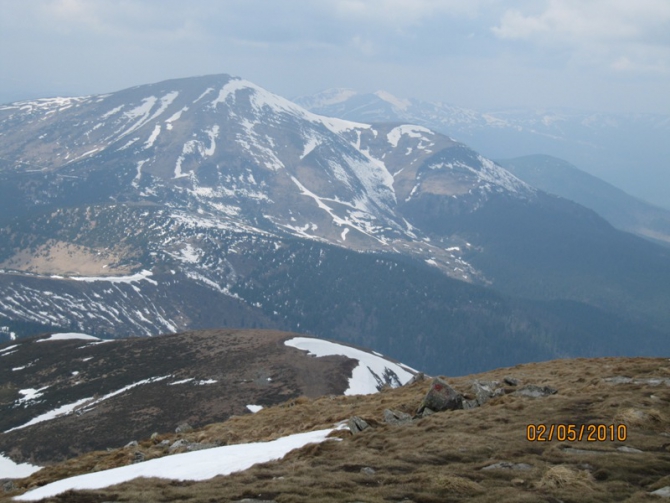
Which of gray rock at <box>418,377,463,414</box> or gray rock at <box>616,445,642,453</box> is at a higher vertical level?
gray rock at <box>616,445,642,453</box>

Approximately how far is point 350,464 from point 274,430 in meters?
17.4

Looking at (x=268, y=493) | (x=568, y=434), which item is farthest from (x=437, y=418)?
(x=268, y=493)

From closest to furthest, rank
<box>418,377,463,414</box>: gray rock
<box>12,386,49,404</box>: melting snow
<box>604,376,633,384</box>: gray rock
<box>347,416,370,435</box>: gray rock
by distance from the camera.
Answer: <box>347,416,370,435</box>: gray rock
<box>418,377,463,414</box>: gray rock
<box>604,376,633,384</box>: gray rock
<box>12,386,49,404</box>: melting snow

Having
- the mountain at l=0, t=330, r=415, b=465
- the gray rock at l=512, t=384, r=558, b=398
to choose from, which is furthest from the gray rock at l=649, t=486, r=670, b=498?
the mountain at l=0, t=330, r=415, b=465

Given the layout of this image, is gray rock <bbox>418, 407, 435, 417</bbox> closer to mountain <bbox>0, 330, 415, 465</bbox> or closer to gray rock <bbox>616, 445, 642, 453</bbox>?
gray rock <bbox>616, 445, 642, 453</bbox>

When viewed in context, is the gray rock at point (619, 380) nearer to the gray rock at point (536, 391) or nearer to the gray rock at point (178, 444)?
the gray rock at point (536, 391)

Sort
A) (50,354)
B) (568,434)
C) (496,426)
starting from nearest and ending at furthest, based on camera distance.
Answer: (568,434)
(496,426)
(50,354)

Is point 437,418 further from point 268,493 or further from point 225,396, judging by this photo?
point 225,396

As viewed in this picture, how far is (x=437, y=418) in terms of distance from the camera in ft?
111

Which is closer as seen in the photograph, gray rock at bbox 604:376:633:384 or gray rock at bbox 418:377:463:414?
gray rock at bbox 418:377:463:414

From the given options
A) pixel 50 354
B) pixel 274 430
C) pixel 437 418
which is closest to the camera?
pixel 437 418

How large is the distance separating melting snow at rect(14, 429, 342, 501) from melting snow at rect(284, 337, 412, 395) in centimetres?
6168
